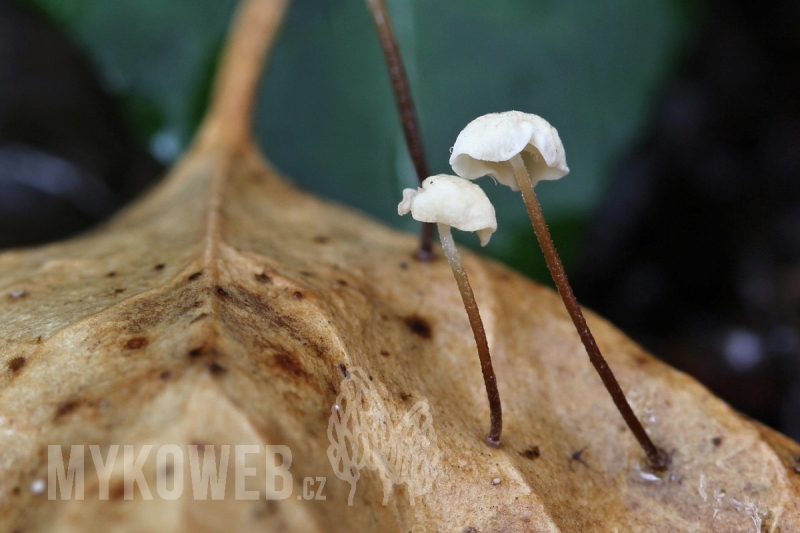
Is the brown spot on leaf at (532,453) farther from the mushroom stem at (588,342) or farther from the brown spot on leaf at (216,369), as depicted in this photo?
the brown spot on leaf at (216,369)

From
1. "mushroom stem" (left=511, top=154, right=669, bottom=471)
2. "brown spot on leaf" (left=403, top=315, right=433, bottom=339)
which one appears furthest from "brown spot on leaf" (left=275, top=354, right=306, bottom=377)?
"mushroom stem" (left=511, top=154, right=669, bottom=471)

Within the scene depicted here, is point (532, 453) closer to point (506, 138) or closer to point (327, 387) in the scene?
point (327, 387)

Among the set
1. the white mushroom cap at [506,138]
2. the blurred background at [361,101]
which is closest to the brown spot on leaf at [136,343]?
the white mushroom cap at [506,138]

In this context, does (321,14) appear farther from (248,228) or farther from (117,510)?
(117,510)

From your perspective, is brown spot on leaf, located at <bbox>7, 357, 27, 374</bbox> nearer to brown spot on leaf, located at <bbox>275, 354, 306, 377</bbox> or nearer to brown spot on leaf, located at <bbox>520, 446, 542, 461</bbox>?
brown spot on leaf, located at <bbox>275, 354, 306, 377</bbox>

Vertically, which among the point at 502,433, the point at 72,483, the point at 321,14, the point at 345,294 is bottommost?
the point at 502,433

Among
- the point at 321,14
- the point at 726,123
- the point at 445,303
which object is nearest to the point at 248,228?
the point at 445,303

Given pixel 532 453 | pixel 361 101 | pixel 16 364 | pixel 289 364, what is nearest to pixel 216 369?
pixel 289 364
